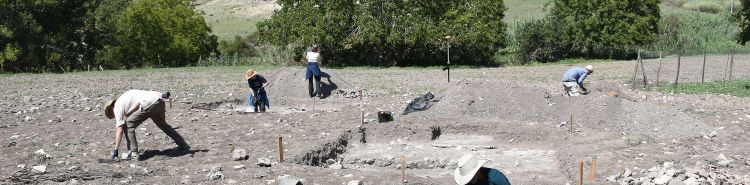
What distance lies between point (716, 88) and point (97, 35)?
31.7 m

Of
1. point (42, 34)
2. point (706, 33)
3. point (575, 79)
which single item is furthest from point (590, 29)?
point (42, 34)

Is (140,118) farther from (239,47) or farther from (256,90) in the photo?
(239,47)

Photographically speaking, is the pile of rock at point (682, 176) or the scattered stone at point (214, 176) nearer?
the pile of rock at point (682, 176)

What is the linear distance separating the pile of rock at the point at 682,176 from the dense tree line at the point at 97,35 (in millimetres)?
31436

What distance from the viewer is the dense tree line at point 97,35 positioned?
36.6 meters

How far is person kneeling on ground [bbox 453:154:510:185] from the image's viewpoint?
6223mm

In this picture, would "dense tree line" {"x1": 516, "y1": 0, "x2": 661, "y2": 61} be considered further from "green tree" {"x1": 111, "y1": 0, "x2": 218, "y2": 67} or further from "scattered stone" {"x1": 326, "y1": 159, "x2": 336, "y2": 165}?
"scattered stone" {"x1": 326, "y1": 159, "x2": 336, "y2": 165}

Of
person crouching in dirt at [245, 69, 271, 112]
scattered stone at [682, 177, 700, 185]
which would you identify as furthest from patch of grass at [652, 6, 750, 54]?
scattered stone at [682, 177, 700, 185]

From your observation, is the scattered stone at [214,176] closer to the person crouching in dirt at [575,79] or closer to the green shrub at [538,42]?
the person crouching in dirt at [575,79]

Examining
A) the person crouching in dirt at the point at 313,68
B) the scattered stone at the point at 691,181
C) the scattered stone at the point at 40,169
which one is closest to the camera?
the scattered stone at the point at 691,181

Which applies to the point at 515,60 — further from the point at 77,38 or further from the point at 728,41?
the point at 77,38

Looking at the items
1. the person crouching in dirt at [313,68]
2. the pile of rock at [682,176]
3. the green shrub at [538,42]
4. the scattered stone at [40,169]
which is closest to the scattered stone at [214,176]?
the scattered stone at [40,169]

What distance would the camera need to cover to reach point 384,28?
118 feet

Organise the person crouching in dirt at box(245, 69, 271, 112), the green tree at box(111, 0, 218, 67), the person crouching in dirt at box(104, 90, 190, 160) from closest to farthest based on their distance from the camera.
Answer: the person crouching in dirt at box(104, 90, 190, 160) < the person crouching in dirt at box(245, 69, 271, 112) < the green tree at box(111, 0, 218, 67)
